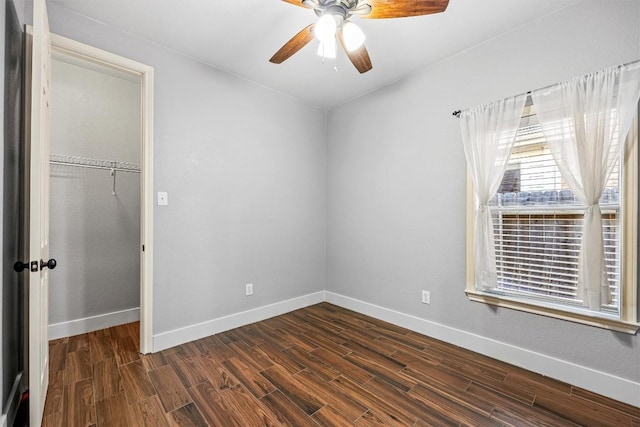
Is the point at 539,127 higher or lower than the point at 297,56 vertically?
lower

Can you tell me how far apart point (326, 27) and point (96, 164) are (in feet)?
9.01

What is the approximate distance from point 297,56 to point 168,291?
8.02 feet

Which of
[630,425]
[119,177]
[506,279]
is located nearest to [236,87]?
[119,177]

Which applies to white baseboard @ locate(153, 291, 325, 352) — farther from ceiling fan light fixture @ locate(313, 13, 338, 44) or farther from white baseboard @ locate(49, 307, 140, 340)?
ceiling fan light fixture @ locate(313, 13, 338, 44)

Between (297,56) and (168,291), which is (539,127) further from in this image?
(168,291)

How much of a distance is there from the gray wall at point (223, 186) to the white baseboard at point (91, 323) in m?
0.94

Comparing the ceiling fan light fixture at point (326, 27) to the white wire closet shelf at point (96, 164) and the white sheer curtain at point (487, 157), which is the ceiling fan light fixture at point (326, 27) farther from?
the white wire closet shelf at point (96, 164)

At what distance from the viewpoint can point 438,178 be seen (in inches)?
107

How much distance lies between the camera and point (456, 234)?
8.51 ft

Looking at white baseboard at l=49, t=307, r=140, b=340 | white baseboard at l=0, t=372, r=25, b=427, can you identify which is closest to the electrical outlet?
white baseboard at l=0, t=372, r=25, b=427

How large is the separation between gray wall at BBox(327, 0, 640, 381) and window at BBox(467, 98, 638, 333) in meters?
0.12

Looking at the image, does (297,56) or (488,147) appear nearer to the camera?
(488,147)

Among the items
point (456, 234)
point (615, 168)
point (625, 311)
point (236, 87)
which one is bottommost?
point (625, 311)

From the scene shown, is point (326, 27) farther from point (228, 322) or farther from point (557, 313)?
point (228, 322)
